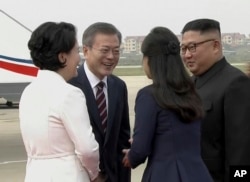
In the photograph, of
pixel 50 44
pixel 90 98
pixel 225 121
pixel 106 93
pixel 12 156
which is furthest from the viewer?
pixel 12 156

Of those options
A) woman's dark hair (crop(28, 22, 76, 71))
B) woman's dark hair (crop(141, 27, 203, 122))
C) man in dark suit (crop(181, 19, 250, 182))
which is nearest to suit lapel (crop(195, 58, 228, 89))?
man in dark suit (crop(181, 19, 250, 182))

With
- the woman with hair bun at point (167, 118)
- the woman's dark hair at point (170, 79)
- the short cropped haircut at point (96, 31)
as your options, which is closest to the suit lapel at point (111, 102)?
the short cropped haircut at point (96, 31)

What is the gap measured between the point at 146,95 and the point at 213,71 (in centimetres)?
52

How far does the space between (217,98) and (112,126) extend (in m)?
0.74

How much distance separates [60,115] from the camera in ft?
8.68

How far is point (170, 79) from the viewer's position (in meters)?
2.75

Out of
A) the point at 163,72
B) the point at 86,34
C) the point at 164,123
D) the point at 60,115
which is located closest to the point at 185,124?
the point at 164,123

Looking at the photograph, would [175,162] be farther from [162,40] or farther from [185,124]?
[162,40]

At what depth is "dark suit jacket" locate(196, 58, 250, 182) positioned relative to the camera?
2.88 meters

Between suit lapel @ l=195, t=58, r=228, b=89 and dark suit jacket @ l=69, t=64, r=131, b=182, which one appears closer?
suit lapel @ l=195, t=58, r=228, b=89

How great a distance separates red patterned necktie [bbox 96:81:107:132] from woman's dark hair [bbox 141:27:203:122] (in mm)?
680

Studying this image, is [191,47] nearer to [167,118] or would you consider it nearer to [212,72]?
[212,72]

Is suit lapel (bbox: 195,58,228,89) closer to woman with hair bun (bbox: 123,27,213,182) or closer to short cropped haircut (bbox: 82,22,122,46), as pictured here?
woman with hair bun (bbox: 123,27,213,182)

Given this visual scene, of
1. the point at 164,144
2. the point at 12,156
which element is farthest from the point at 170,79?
the point at 12,156
